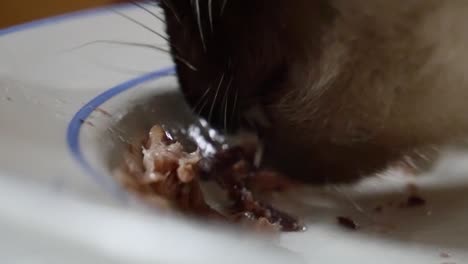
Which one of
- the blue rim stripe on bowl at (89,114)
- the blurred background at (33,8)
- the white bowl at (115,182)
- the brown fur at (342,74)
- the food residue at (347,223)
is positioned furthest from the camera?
the blurred background at (33,8)

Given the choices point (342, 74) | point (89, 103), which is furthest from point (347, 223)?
point (89, 103)

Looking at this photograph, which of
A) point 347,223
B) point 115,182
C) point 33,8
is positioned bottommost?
point 115,182

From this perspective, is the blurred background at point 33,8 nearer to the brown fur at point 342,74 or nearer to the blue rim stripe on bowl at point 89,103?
the blue rim stripe on bowl at point 89,103

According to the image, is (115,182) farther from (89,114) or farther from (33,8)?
(33,8)

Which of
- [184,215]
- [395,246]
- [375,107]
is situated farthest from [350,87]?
[184,215]

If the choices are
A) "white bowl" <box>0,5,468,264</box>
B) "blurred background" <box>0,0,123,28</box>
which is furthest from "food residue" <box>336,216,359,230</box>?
"blurred background" <box>0,0,123,28</box>

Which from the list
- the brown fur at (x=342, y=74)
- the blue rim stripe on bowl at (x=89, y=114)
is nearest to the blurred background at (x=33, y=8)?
the blue rim stripe on bowl at (x=89, y=114)

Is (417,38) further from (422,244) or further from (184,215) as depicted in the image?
(184,215)
